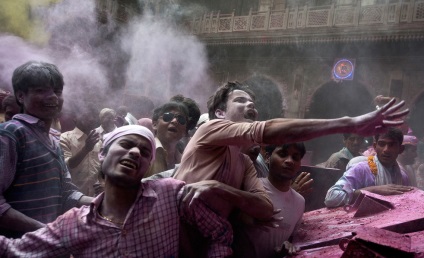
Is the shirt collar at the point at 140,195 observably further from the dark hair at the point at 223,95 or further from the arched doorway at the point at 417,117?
the arched doorway at the point at 417,117

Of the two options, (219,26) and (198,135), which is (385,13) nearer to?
(219,26)

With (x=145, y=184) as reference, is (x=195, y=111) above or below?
above

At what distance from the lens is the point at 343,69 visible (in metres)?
12.9

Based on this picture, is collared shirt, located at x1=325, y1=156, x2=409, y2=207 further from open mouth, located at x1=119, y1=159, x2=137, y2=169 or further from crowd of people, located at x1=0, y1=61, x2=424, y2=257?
open mouth, located at x1=119, y1=159, x2=137, y2=169

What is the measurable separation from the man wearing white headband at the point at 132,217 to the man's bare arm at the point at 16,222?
0.16m

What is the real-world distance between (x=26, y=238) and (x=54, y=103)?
857 mm

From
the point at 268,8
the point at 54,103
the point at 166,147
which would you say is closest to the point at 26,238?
the point at 54,103

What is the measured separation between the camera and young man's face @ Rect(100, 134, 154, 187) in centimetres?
194

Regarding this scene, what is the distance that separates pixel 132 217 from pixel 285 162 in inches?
49.6

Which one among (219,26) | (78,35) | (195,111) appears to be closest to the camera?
(195,111)

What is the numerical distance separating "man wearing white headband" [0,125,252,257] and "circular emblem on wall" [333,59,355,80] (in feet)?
38.5

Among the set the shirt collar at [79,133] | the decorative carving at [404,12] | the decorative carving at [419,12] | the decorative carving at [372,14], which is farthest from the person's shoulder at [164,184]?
the decorative carving at [372,14]

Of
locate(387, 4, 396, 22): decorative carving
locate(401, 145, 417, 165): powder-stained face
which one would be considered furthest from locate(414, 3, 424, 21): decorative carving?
locate(401, 145, 417, 165): powder-stained face

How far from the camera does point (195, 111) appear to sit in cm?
393
